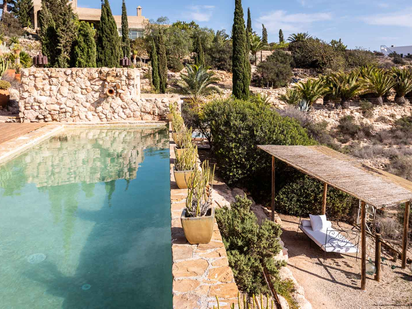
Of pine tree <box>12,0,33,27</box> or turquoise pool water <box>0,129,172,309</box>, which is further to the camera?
pine tree <box>12,0,33,27</box>

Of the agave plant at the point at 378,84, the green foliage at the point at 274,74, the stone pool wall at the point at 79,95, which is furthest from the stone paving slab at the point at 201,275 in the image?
the green foliage at the point at 274,74

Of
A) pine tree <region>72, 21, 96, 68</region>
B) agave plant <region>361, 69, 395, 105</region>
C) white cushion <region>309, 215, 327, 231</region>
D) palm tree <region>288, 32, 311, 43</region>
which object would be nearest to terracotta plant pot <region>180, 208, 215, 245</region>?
white cushion <region>309, 215, 327, 231</region>

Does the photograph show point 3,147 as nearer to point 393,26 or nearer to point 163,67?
point 163,67

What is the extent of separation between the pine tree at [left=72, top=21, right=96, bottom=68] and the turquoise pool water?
22.3ft

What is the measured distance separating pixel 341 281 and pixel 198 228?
3.36 meters

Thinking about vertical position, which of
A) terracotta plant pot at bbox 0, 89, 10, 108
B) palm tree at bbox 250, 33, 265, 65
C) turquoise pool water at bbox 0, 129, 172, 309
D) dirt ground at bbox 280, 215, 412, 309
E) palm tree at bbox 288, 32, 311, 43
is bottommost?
dirt ground at bbox 280, 215, 412, 309

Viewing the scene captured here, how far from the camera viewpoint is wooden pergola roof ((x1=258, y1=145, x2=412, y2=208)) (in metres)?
4.58

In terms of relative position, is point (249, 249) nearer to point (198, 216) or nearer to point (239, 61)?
point (198, 216)

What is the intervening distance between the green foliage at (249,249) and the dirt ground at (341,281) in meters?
1.13

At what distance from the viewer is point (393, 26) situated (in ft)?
124

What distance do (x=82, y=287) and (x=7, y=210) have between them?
9.40 feet

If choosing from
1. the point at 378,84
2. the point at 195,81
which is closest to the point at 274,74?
the point at 378,84

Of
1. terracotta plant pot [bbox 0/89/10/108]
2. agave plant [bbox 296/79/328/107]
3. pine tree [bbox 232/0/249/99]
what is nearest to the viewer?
Answer: terracotta plant pot [bbox 0/89/10/108]

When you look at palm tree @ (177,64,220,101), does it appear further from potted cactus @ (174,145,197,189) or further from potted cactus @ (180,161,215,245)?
potted cactus @ (180,161,215,245)
